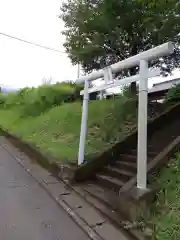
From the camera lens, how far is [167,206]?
3.82m

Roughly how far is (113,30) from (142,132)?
9077mm

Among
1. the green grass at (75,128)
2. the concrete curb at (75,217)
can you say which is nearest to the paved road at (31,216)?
the concrete curb at (75,217)

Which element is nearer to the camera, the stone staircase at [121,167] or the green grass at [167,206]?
the green grass at [167,206]

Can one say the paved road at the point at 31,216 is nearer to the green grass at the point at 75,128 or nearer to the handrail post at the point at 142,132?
the handrail post at the point at 142,132

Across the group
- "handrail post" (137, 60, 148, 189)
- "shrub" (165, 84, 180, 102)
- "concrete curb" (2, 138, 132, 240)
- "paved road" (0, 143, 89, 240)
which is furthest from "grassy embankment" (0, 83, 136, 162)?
"handrail post" (137, 60, 148, 189)

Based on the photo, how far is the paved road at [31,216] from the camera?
3.74 m

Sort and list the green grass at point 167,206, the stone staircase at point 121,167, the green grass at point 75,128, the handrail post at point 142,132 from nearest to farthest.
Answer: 1. the green grass at point 167,206
2. the handrail post at point 142,132
3. the stone staircase at point 121,167
4. the green grass at point 75,128

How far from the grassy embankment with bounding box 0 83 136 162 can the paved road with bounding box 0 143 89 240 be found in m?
1.56

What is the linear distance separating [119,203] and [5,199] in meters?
2.18

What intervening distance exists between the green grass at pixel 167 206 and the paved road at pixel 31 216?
3.43 ft

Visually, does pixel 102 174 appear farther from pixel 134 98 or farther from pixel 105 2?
pixel 105 2

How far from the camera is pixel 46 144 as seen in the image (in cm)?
889

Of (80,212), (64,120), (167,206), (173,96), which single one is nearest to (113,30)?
(64,120)

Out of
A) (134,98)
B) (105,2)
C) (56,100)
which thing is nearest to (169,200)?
(134,98)
